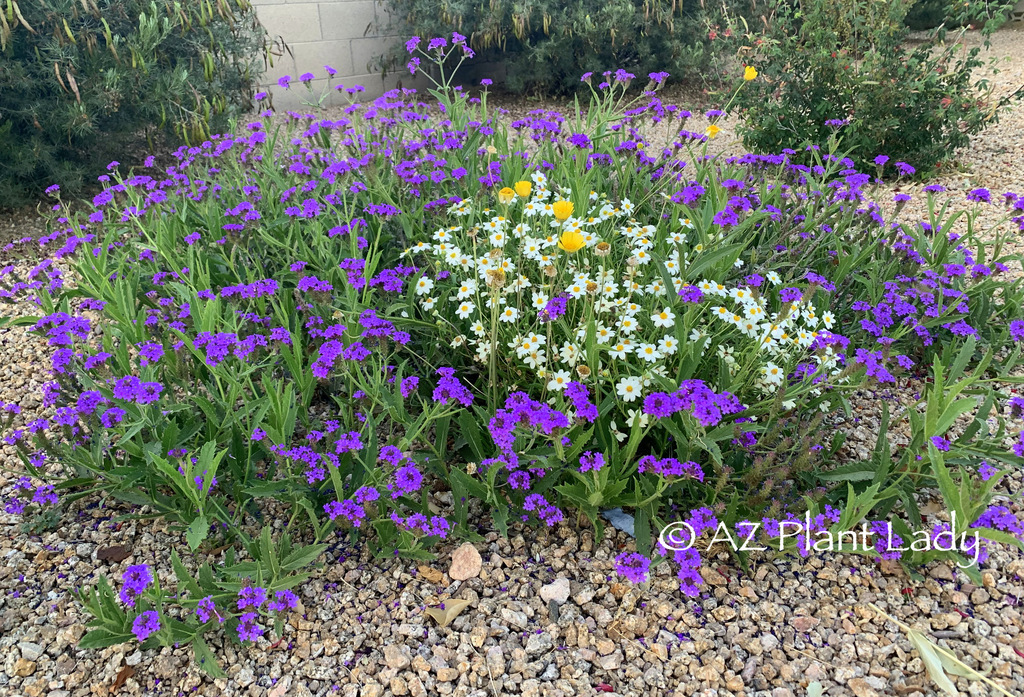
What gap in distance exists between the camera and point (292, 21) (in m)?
6.50

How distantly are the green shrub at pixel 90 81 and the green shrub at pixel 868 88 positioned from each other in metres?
3.65

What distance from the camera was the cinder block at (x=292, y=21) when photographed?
6.36 metres

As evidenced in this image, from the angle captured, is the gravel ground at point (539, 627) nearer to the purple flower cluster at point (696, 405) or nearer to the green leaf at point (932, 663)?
the green leaf at point (932, 663)

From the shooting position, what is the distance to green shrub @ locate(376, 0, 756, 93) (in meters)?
6.26

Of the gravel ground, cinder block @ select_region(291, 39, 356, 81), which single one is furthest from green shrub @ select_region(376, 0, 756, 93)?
the gravel ground

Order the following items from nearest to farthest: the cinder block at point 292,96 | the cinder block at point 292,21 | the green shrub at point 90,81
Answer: the green shrub at point 90,81, the cinder block at point 292,21, the cinder block at point 292,96

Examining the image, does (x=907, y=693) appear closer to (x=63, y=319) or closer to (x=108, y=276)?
(x=63, y=319)

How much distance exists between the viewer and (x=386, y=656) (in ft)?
5.27

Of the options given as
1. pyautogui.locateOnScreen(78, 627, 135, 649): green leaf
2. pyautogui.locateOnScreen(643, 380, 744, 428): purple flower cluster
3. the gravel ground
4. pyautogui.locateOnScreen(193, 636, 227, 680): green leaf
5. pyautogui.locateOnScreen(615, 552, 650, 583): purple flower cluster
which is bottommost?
the gravel ground

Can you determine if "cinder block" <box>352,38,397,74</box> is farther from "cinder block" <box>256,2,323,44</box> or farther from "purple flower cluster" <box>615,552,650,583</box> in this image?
"purple flower cluster" <box>615,552,650,583</box>

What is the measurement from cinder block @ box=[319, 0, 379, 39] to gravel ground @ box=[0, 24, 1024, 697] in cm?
597

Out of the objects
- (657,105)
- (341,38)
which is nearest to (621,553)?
(657,105)

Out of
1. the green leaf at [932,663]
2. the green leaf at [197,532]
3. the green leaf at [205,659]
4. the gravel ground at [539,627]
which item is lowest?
the gravel ground at [539,627]

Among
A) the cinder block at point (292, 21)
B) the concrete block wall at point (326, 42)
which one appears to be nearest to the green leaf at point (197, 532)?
the concrete block wall at point (326, 42)
